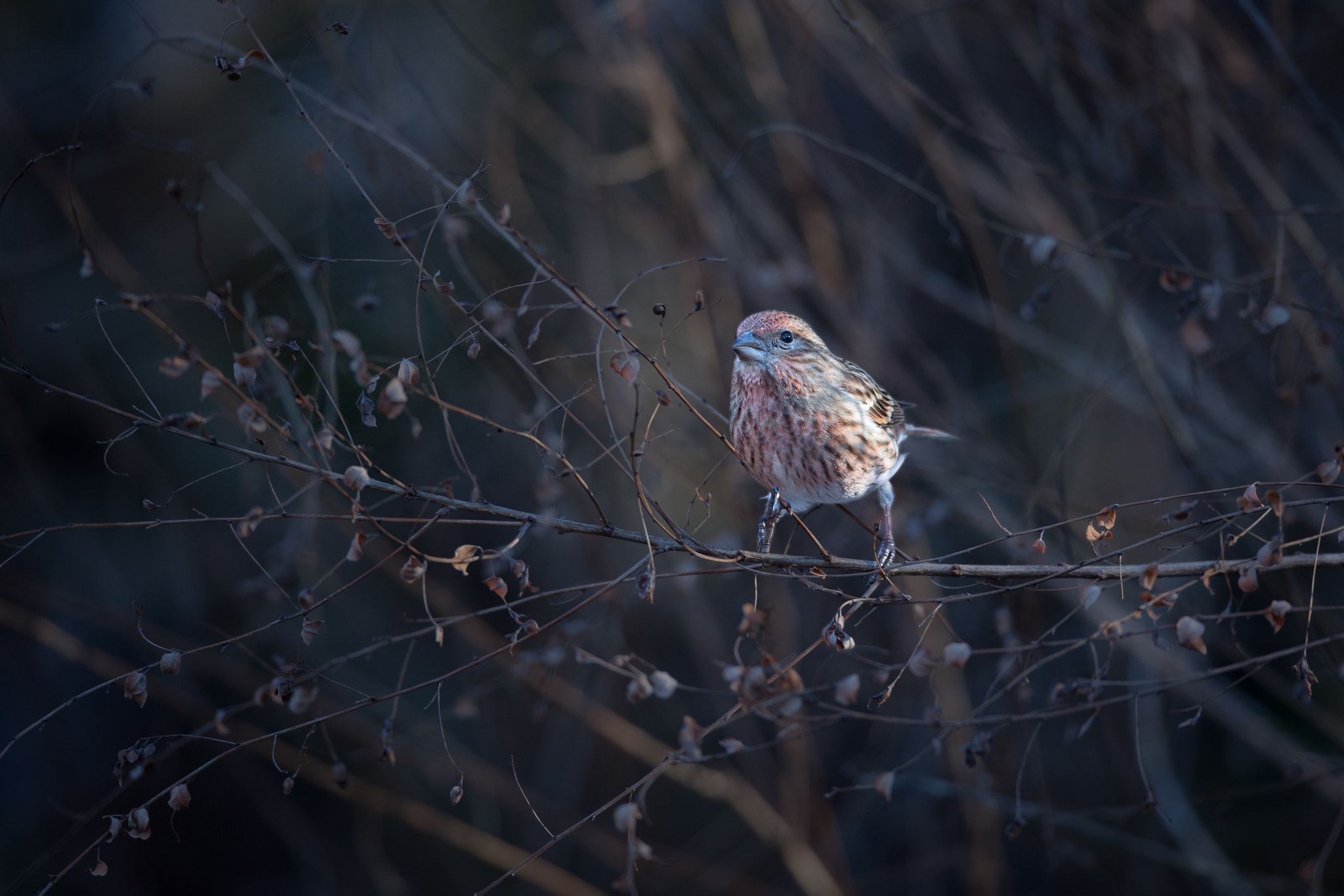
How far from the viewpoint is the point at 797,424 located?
427 centimetres

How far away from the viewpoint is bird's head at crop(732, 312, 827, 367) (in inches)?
157

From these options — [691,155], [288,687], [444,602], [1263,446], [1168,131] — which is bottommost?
[1263,446]

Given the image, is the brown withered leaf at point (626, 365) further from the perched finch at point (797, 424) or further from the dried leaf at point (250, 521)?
the perched finch at point (797, 424)

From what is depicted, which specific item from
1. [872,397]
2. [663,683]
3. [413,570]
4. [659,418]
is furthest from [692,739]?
[659,418]

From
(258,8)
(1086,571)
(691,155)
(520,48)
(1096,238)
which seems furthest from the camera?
(520,48)

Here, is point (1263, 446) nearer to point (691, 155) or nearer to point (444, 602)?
point (691, 155)

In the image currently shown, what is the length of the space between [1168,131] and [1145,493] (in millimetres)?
3501

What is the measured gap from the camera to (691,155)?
21.1 ft

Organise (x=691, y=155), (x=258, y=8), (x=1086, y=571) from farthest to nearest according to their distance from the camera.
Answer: (x=258, y=8), (x=691, y=155), (x=1086, y=571)

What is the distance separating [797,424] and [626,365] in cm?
179

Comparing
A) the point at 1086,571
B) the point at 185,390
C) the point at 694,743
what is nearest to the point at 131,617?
the point at 185,390

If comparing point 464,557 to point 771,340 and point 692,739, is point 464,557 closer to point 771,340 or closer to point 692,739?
point 692,739

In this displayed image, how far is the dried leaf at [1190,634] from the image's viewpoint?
2.43 metres

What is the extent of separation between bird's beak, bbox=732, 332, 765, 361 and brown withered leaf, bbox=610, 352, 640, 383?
53.3 inches
